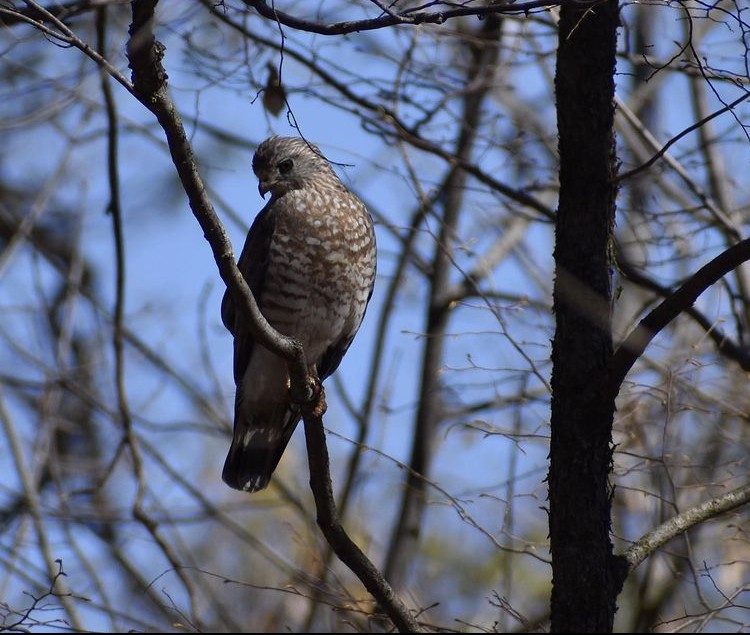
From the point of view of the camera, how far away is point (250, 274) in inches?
167

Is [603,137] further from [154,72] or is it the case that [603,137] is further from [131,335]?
[131,335]

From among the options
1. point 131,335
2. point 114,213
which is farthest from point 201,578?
point 114,213

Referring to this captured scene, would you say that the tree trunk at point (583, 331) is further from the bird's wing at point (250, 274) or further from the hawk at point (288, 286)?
the bird's wing at point (250, 274)

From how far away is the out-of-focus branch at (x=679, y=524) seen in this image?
288 centimetres

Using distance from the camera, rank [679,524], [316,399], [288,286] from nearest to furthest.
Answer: [679,524] < [316,399] < [288,286]

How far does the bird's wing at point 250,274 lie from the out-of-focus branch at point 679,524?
1809 mm

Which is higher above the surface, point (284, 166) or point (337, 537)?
point (284, 166)

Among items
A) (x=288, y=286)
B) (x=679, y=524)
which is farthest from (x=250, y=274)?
(x=679, y=524)

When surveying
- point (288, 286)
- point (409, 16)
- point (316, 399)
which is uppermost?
point (288, 286)

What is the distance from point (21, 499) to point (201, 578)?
3.31 ft

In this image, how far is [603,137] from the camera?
3.14 m

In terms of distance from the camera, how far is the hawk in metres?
4.23

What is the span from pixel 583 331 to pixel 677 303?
441 mm

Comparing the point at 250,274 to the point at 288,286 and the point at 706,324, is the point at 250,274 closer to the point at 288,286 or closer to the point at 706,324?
the point at 288,286
